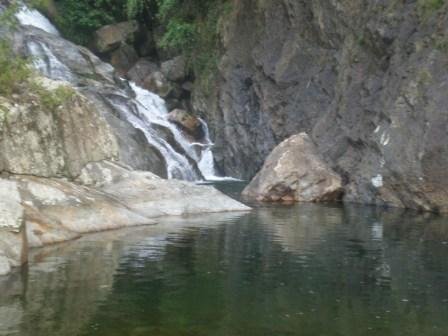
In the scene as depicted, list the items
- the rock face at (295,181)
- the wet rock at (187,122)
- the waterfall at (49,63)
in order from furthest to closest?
1. the wet rock at (187,122)
2. the waterfall at (49,63)
3. the rock face at (295,181)

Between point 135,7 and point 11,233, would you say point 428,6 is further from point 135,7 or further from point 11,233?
point 135,7

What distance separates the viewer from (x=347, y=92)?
2936 cm

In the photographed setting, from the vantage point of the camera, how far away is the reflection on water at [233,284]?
34.3 ft

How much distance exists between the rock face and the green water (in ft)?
24.1

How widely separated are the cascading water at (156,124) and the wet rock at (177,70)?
6.18 feet

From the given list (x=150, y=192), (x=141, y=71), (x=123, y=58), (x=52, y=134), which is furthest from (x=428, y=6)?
(x=123, y=58)

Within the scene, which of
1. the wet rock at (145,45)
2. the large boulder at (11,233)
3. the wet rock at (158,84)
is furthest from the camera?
the wet rock at (145,45)

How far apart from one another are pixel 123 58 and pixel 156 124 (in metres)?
8.87

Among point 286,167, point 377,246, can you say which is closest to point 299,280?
point 377,246

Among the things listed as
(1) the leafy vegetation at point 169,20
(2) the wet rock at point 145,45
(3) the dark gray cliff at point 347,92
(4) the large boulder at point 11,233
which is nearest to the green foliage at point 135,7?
(1) the leafy vegetation at point 169,20

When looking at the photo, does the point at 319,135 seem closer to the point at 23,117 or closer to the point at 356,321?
the point at 23,117

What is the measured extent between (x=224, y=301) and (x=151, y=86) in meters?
28.6

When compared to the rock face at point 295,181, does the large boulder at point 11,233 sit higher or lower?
lower

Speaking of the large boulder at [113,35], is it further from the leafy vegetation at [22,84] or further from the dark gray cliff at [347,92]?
the leafy vegetation at [22,84]
